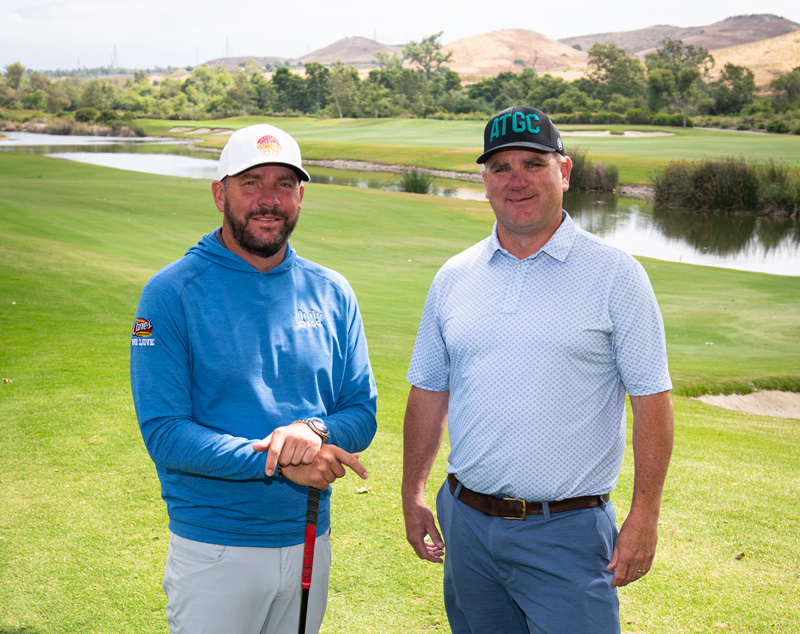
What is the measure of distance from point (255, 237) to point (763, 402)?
27.5 feet

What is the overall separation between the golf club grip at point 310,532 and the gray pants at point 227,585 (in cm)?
7

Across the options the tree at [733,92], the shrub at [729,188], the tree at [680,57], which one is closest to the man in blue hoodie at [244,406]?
the shrub at [729,188]

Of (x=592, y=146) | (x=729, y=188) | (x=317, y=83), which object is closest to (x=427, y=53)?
(x=317, y=83)

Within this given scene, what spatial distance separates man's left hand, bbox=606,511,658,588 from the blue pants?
37mm

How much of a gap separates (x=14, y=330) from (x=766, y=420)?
27.8ft

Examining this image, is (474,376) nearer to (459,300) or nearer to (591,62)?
(459,300)

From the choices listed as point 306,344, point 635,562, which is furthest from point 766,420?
point 306,344

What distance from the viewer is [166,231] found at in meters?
17.0

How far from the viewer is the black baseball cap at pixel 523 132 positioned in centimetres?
256

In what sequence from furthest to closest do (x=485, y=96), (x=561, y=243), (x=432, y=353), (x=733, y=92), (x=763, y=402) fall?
(x=485, y=96) → (x=733, y=92) → (x=763, y=402) → (x=432, y=353) → (x=561, y=243)

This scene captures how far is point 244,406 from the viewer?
224 centimetres

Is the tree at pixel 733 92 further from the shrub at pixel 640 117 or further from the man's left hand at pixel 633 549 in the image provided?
the man's left hand at pixel 633 549

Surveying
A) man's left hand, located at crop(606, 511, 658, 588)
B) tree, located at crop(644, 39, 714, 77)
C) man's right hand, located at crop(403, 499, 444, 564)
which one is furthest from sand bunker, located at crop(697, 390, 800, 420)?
tree, located at crop(644, 39, 714, 77)

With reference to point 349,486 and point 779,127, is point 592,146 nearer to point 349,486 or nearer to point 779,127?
point 779,127
